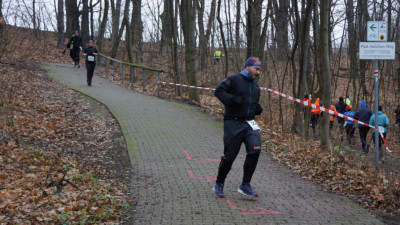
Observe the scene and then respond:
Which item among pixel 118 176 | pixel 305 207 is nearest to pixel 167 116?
pixel 118 176

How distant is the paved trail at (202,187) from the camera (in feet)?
17.7

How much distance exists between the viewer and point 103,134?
10.8 m

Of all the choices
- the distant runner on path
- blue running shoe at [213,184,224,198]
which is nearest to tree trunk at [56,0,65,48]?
the distant runner on path

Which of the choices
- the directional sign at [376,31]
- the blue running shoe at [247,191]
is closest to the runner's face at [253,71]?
the blue running shoe at [247,191]

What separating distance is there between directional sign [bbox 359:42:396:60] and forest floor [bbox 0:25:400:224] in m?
2.06

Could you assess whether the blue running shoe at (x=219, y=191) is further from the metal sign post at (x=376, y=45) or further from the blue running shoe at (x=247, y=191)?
the metal sign post at (x=376, y=45)

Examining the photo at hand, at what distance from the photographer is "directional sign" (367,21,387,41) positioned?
8.45 meters

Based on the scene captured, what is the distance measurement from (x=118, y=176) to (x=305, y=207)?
3310 mm

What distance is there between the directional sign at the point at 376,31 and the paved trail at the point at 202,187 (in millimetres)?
3278

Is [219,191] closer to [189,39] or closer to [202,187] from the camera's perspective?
[202,187]

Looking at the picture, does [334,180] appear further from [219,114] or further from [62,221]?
[219,114]

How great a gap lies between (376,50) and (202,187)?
4.76 meters

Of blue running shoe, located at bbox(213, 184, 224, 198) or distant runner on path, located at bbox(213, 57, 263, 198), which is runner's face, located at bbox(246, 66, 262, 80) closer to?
distant runner on path, located at bbox(213, 57, 263, 198)

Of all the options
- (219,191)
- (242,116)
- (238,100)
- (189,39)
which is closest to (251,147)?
(242,116)
